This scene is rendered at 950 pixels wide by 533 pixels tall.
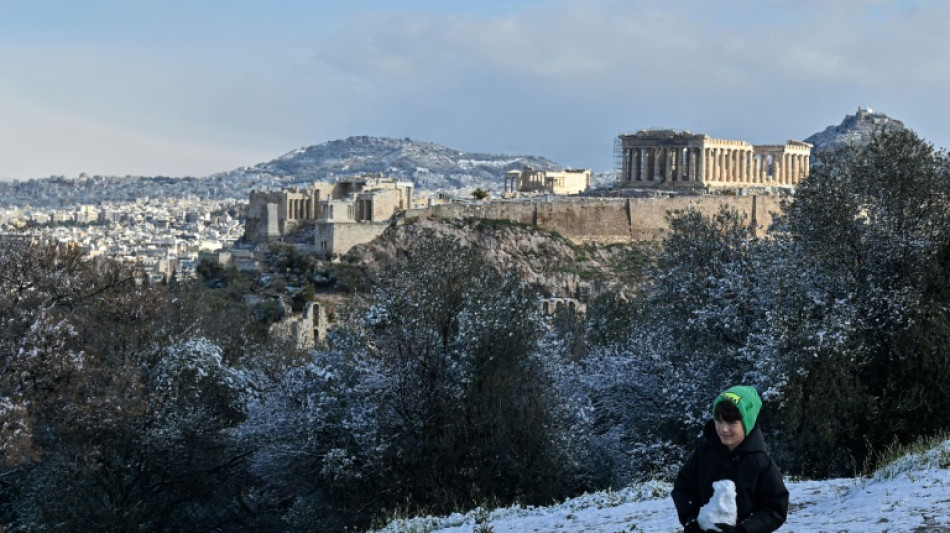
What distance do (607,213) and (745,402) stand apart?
59.3 metres

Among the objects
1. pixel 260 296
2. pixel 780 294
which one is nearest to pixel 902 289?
pixel 780 294

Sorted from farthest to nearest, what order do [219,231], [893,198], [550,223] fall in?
[219,231]
[550,223]
[893,198]

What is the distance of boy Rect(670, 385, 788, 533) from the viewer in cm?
729

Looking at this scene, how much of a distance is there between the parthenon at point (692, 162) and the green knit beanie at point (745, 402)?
65584 millimetres

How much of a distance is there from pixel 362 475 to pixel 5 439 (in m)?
5.16

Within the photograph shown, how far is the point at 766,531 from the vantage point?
7332 millimetres

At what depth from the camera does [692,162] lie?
73188 millimetres

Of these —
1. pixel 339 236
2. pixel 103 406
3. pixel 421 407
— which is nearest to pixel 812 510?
pixel 421 407

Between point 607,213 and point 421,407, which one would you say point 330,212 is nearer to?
point 607,213

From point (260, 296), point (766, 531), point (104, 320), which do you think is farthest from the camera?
point (260, 296)

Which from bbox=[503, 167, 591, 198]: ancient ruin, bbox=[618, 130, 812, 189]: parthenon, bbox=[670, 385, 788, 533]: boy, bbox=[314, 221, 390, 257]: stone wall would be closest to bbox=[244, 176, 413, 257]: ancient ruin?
bbox=[314, 221, 390, 257]: stone wall

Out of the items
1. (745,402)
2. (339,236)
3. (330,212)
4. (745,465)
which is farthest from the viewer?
(330,212)

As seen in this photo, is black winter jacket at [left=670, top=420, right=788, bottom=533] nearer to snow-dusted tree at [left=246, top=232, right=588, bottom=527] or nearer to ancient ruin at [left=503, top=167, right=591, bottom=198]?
snow-dusted tree at [left=246, top=232, right=588, bottom=527]

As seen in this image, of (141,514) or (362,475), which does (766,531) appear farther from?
(141,514)
